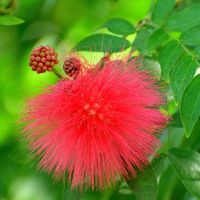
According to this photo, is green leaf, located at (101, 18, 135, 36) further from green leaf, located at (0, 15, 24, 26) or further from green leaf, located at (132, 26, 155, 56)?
green leaf, located at (0, 15, 24, 26)

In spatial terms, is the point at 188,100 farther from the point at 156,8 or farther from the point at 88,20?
the point at 88,20

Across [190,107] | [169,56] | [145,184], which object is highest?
[169,56]

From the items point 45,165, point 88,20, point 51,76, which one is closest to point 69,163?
point 45,165

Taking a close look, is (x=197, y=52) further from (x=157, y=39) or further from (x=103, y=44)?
(x=103, y=44)

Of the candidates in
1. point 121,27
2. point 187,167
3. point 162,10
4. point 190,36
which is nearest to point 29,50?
point 121,27

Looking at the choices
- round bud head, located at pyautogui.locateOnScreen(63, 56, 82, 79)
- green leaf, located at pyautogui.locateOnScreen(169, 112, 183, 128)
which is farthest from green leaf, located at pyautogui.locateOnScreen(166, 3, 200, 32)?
round bud head, located at pyautogui.locateOnScreen(63, 56, 82, 79)
